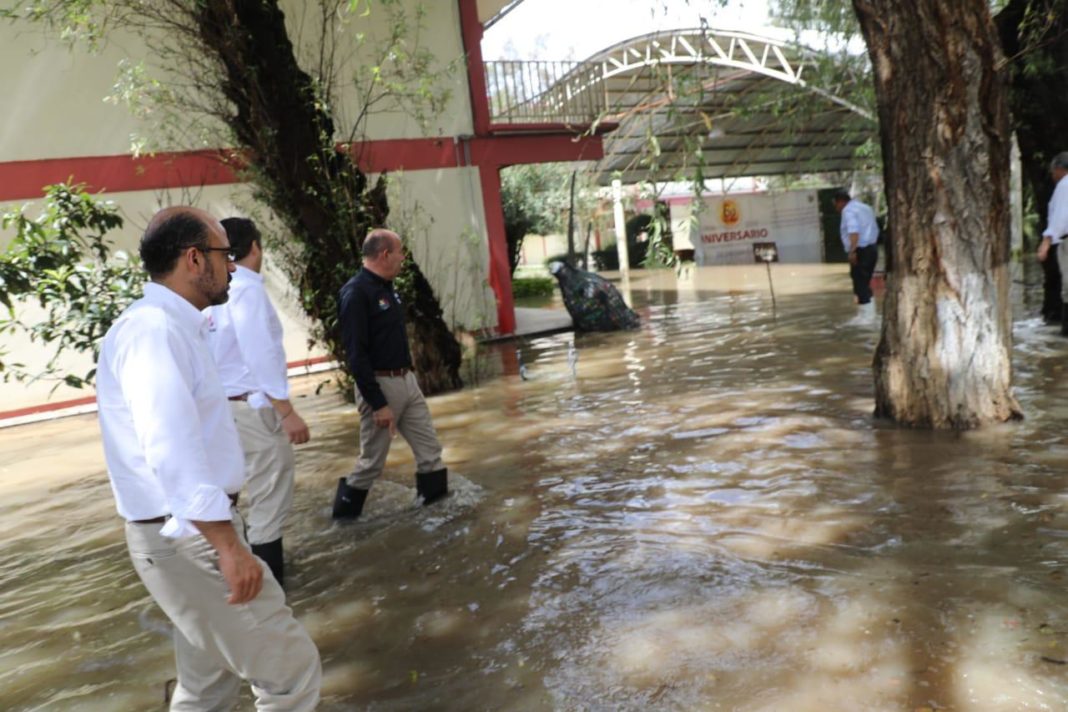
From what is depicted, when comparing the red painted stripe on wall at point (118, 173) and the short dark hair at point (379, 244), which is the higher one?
the red painted stripe on wall at point (118, 173)

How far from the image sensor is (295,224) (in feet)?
31.8

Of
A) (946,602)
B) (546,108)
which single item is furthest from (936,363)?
(546,108)

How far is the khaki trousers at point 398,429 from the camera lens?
558 centimetres

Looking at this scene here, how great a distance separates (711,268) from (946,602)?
24.8 meters

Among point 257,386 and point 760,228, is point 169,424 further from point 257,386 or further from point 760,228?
point 760,228

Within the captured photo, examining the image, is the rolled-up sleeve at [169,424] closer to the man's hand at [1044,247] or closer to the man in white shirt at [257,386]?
the man in white shirt at [257,386]

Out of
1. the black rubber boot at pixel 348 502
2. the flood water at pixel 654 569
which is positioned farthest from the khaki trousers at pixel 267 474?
the black rubber boot at pixel 348 502

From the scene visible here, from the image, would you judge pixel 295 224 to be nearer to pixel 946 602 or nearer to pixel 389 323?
pixel 389 323

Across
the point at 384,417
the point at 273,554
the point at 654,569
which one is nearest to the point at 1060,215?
the point at 654,569

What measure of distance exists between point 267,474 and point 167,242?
7.46 ft

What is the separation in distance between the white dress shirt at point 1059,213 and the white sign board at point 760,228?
17957 mm

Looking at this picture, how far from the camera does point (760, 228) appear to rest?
2917 cm

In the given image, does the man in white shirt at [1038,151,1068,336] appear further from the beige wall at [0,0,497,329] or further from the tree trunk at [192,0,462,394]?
the beige wall at [0,0,497,329]

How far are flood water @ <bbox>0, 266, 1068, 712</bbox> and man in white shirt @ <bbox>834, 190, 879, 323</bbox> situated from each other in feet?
14.2
